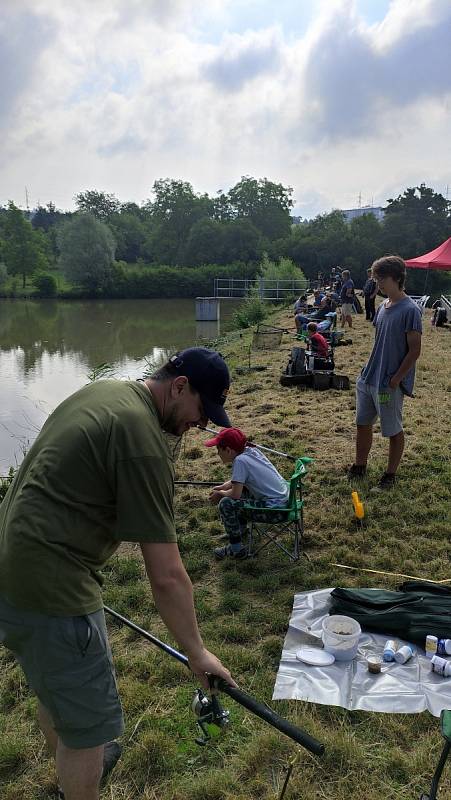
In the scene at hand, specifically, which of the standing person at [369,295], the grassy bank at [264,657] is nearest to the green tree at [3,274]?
the standing person at [369,295]

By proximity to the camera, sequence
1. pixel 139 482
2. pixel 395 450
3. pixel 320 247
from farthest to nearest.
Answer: pixel 320 247, pixel 395 450, pixel 139 482

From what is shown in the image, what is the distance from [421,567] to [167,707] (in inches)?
73.9

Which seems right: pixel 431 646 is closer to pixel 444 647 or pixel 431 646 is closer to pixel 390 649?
pixel 444 647

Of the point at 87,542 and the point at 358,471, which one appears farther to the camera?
the point at 358,471

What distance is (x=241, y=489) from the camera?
12.1 ft

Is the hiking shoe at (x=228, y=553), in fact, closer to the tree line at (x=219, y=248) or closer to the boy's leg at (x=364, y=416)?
the boy's leg at (x=364, y=416)

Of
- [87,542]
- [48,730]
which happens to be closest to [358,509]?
[48,730]

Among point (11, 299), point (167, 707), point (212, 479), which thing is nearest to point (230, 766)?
point (167, 707)

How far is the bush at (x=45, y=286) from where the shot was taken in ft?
132

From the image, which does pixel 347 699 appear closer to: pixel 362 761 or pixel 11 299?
pixel 362 761

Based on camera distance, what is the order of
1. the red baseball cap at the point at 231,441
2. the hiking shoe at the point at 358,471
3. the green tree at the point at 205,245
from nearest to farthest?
the red baseball cap at the point at 231,441
the hiking shoe at the point at 358,471
the green tree at the point at 205,245

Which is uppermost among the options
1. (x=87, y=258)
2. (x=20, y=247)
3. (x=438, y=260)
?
(x=20, y=247)

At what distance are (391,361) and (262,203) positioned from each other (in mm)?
56676

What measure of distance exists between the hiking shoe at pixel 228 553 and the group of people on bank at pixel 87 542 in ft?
7.05
